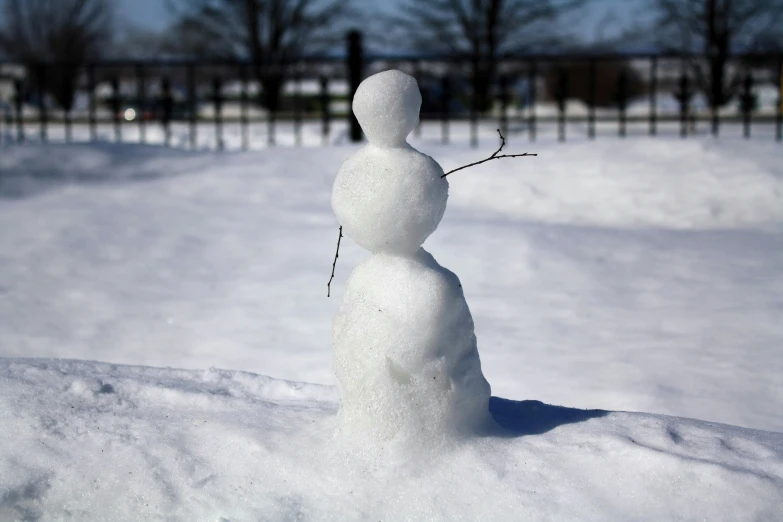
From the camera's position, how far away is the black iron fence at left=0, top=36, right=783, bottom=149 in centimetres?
822

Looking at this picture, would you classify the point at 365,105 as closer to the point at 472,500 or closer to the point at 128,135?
the point at 472,500

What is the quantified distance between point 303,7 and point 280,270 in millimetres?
20168

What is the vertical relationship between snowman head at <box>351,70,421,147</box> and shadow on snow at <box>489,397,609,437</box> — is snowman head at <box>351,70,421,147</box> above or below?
above

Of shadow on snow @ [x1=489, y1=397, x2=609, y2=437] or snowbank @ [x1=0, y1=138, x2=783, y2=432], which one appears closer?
shadow on snow @ [x1=489, y1=397, x2=609, y2=437]

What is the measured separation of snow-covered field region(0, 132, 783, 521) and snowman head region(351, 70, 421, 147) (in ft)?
2.76

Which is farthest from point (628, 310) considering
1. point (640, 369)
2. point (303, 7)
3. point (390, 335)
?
point (303, 7)

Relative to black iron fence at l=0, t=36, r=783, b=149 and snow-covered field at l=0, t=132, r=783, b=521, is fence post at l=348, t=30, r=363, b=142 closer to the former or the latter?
black iron fence at l=0, t=36, r=783, b=149

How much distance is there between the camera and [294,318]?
422 cm

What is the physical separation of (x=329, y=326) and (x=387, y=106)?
7.27ft

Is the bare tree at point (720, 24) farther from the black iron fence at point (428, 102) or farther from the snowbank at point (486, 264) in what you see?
the snowbank at point (486, 264)

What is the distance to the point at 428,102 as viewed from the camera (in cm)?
1941

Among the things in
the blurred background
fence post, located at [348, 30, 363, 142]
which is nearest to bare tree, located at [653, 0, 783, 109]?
the blurred background

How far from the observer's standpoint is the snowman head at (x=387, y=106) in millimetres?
2023

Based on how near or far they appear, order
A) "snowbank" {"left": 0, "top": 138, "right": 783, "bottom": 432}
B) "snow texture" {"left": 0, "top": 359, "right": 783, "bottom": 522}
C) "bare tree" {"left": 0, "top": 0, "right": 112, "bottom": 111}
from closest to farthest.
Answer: "snow texture" {"left": 0, "top": 359, "right": 783, "bottom": 522}, "snowbank" {"left": 0, "top": 138, "right": 783, "bottom": 432}, "bare tree" {"left": 0, "top": 0, "right": 112, "bottom": 111}
